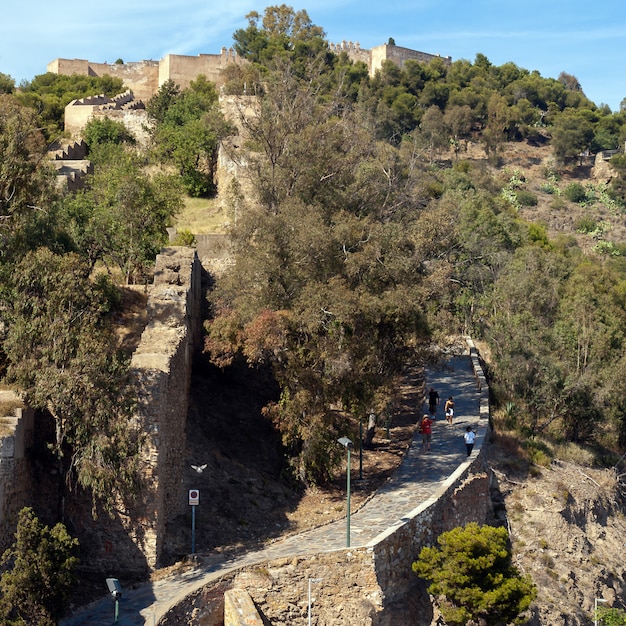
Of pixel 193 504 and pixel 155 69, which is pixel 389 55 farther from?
pixel 193 504

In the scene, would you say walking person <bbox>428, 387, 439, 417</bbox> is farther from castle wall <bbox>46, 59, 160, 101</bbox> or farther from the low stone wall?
castle wall <bbox>46, 59, 160, 101</bbox>

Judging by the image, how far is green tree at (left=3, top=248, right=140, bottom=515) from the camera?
60.2ft

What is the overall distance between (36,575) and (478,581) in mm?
7951

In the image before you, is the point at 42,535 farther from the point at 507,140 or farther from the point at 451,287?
the point at 507,140

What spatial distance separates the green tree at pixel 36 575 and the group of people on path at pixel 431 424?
10.6m

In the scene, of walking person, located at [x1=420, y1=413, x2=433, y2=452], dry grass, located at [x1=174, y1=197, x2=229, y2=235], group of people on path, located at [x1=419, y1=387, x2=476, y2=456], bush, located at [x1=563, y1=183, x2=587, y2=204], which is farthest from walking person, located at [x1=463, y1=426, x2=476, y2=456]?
bush, located at [x1=563, y1=183, x2=587, y2=204]

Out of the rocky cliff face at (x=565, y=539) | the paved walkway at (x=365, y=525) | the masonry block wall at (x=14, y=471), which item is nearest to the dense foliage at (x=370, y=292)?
the paved walkway at (x=365, y=525)

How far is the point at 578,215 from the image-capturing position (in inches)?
2798

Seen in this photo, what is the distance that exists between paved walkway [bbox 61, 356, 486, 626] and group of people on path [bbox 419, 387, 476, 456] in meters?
0.17

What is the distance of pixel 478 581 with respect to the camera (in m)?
19.6

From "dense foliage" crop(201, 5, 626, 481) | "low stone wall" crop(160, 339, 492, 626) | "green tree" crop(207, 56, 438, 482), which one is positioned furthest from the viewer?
"dense foliage" crop(201, 5, 626, 481)

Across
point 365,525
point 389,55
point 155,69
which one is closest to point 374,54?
point 389,55

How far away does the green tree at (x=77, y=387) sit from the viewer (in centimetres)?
1834

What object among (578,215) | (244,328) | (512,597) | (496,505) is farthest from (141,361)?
(578,215)
